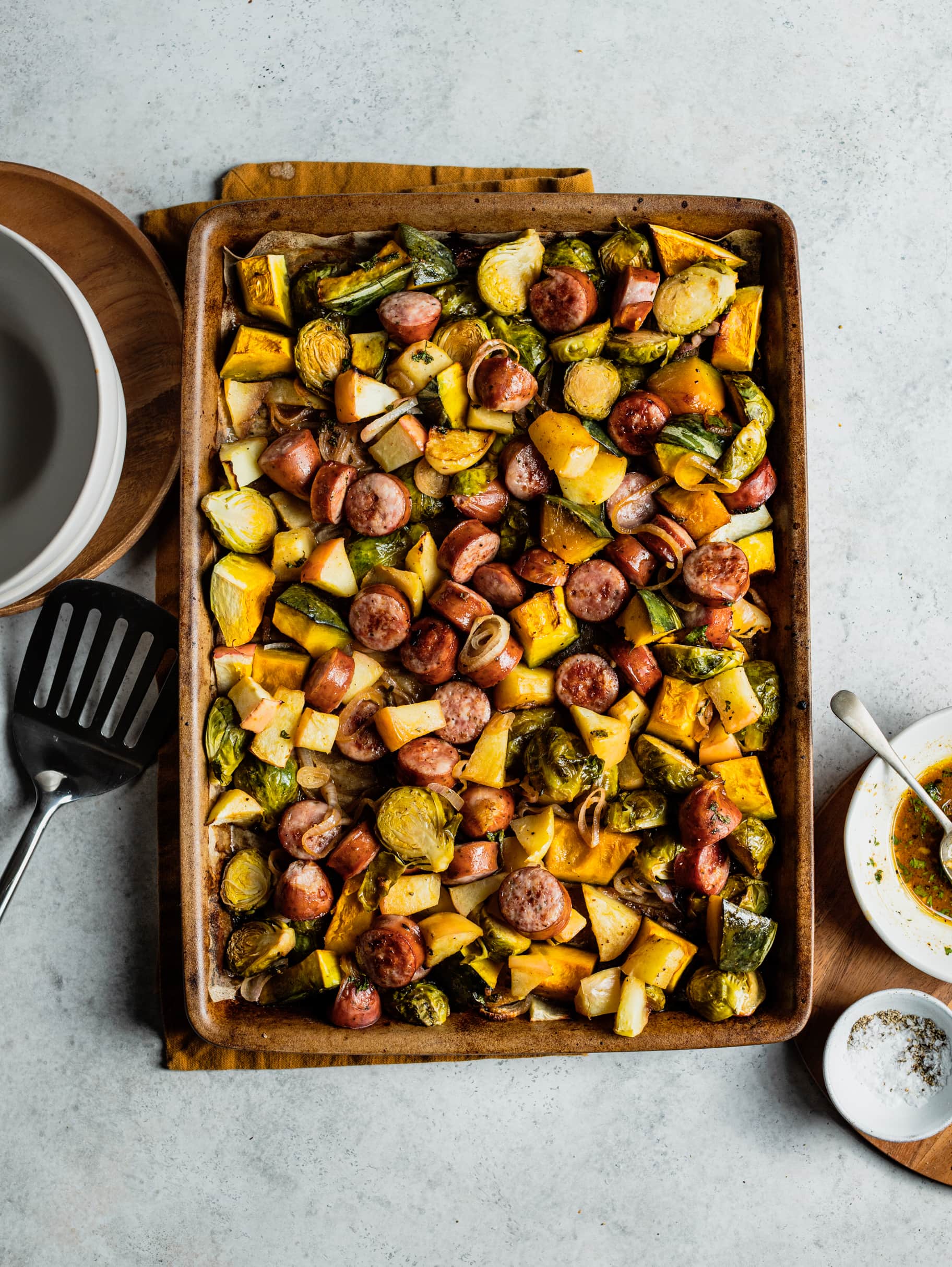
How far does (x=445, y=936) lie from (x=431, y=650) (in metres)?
0.74

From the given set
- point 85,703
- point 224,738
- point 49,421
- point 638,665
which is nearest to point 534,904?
point 638,665

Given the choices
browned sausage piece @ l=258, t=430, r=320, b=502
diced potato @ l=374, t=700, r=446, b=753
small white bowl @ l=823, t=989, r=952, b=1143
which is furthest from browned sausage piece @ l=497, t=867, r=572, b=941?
browned sausage piece @ l=258, t=430, r=320, b=502

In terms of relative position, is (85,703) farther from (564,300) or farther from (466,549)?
(564,300)

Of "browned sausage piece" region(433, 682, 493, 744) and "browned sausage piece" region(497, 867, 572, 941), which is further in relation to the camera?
"browned sausage piece" region(433, 682, 493, 744)

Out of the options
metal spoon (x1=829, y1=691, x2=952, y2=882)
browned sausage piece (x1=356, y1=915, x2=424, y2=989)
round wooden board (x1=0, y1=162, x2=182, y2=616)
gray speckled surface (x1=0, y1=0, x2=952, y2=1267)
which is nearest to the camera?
browned sausage piece (x1=356, y1=915, x2=424, y2=989)

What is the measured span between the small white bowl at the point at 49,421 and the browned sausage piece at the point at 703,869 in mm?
1893

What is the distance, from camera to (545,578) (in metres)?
2.56

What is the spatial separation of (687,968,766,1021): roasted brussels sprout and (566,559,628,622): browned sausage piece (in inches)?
38.8

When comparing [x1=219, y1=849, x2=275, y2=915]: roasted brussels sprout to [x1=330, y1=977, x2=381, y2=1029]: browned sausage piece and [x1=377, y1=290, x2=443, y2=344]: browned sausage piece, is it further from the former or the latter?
[x1=377, y1=290, x2=443, y2=344]: browned sausage piece

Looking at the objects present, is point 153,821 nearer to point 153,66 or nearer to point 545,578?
point 545,578

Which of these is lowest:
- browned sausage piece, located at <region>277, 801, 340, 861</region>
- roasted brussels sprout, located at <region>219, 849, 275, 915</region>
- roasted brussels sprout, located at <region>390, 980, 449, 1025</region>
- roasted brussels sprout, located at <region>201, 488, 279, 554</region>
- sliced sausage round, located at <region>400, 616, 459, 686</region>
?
roasted brussels sprout, located at <region>390, 980, 449, 1025</region>

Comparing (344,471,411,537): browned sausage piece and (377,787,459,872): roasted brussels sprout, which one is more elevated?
(344,471,411,537): browned sausage piece

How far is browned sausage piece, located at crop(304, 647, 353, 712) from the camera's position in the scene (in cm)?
252

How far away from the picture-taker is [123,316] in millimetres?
2896
